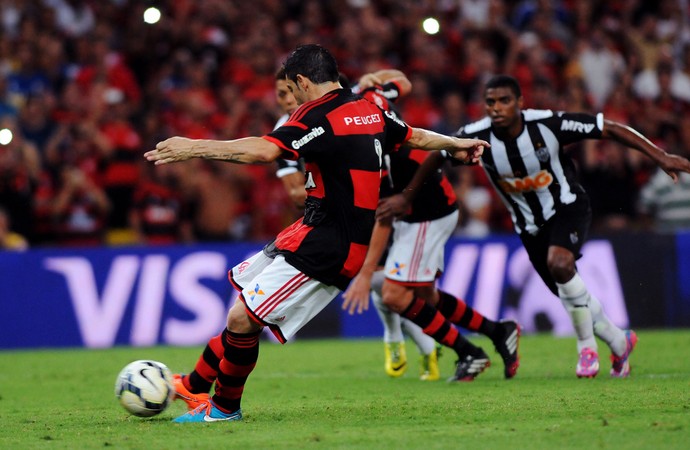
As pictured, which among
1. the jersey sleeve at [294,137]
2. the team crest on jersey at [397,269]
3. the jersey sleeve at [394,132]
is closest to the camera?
the jersey sleeve at [294,137]

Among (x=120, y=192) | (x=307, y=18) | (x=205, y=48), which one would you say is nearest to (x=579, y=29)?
(x=307, y=18)

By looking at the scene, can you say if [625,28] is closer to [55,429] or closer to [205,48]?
[205,48]

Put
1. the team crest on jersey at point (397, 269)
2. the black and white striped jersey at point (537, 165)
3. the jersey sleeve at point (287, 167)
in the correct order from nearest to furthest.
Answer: the black and white striped jersey at point (537, 165), the team crest on jersey at point (397, 269), the jersey sleeve at point (287, 167)

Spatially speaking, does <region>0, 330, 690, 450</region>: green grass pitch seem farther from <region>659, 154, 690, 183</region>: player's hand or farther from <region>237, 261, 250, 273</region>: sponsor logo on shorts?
<region>659, 154, 690, 183</region>: player's hand

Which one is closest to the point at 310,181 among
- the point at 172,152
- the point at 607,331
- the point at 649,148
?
the point at 172,152

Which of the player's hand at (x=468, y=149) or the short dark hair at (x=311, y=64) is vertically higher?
the short dark hair at (x=311, y=64)

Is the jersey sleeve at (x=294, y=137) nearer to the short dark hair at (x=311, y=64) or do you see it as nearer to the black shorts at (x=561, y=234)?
the short dark hair at (x=311, y=64)

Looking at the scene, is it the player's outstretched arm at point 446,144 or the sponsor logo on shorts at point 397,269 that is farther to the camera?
the sponsor logo on shorts at point 397,269

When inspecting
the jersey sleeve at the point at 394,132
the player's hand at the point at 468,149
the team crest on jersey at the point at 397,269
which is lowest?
the team crest on jersey at the point at 397,269

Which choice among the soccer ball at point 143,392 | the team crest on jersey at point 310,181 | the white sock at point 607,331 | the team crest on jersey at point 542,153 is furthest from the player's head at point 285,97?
the soccer ball at point 143,392

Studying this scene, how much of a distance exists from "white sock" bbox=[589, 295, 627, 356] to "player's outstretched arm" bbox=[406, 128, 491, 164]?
97.1 inches

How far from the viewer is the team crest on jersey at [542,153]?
908cm

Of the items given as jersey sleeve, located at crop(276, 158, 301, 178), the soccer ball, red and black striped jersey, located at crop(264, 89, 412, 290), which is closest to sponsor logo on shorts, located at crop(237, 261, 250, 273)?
red and black striped jersey, located at crop(264, 89, 412, 290)

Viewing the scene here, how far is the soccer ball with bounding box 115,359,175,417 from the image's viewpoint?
698 centimetres
